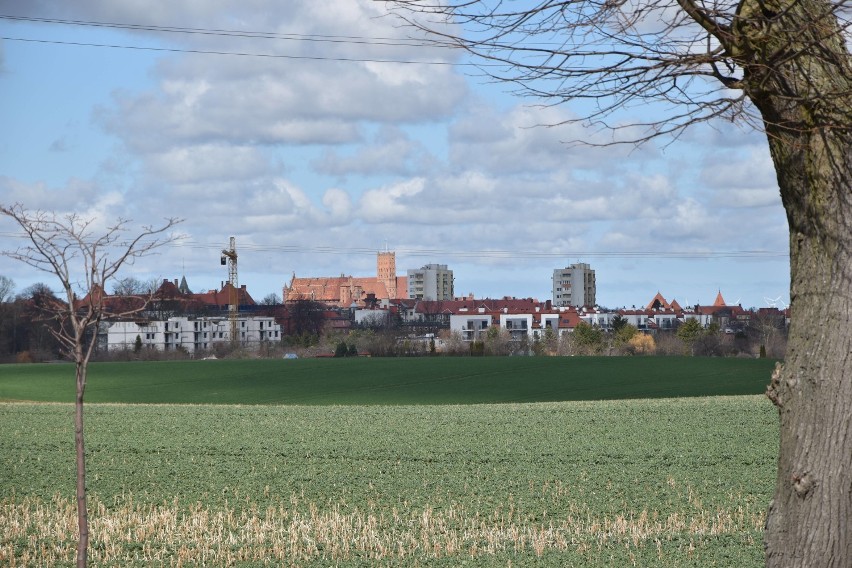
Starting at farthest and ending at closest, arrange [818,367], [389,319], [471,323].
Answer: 1. [471,323]
2. [389,319]
3. [818,367]

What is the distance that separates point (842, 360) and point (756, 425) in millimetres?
23315

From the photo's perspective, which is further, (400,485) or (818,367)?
(400,485)

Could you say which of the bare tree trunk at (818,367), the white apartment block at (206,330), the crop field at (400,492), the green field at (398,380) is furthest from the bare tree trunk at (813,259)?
the white apartment block at (206,330)

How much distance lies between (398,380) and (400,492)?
145 ft

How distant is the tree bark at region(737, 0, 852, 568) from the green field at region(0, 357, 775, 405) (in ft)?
141

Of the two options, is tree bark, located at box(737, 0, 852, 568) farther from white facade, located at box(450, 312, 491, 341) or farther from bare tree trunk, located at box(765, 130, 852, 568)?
white facade, located at box(450, 312, 491, 341)

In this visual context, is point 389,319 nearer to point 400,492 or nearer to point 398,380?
point 398,380

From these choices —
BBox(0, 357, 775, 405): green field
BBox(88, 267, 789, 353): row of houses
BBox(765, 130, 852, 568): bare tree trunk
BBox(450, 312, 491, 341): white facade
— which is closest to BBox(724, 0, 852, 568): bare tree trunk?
BBox(765, 130, 852, 568): bare tree trunk

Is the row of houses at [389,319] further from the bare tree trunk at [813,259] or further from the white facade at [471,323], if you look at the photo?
the bare tree trunk at [813,259]

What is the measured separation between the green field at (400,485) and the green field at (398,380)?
12.4 meters

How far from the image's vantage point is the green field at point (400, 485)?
1218 centimetres

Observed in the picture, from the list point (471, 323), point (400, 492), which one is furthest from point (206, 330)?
point (400, 492)

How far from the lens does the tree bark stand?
649 cm

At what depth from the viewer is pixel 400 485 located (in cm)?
1872
